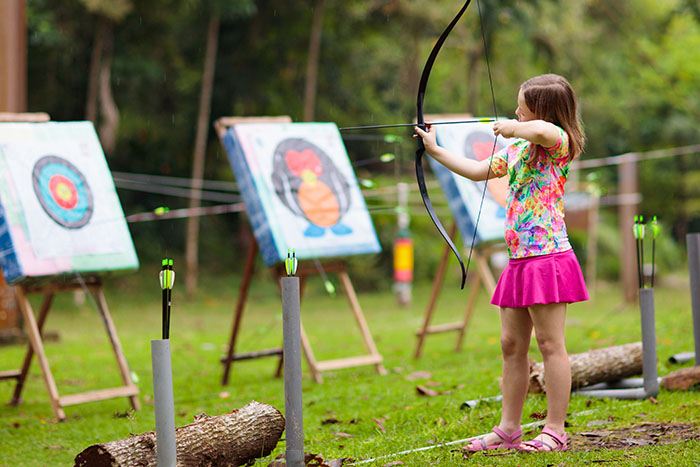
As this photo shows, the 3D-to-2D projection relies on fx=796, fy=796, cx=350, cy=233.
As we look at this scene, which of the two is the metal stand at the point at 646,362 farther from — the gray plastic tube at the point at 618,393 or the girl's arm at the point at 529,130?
the girl's arm at the point at 529,130

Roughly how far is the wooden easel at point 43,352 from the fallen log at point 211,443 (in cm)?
147

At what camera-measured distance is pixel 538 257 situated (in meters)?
2.78

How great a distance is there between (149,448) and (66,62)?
11876 millimetres

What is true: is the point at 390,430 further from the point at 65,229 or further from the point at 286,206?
the point at 65,229

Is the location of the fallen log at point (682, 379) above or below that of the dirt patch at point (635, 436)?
above

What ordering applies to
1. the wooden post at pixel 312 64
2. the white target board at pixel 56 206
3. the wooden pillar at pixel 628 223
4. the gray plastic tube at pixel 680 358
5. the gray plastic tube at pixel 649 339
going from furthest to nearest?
1. the wooden post at pixel 312 64
2. the wooden pillar at pixel 628 223
3. the gray plastic tube at pixel 680 358
4. the white target board at pixel 56 206
5. the gray plastic tube at pixel 649 339

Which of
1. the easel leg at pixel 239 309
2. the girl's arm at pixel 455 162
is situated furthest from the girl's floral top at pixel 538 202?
the easel leg at pixel 239 309

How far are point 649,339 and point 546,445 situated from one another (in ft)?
3.04

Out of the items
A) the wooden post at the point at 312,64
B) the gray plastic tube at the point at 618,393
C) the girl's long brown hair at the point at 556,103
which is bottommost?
the gray plastic tube at the point at 618,393

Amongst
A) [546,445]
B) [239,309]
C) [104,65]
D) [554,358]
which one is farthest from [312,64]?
[546,445]

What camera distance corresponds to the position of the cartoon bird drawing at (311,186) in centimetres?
477

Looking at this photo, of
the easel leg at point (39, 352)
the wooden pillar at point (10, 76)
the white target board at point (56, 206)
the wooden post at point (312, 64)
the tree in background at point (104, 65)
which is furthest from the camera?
the wooden post at point (312, 64)

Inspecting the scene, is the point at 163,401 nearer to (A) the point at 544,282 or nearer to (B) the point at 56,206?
(A) the point at 544,282

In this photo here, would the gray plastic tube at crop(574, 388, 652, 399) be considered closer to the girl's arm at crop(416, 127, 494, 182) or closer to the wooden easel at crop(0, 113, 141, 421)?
the girl's arm at crop(416, 127, 494, 182)
